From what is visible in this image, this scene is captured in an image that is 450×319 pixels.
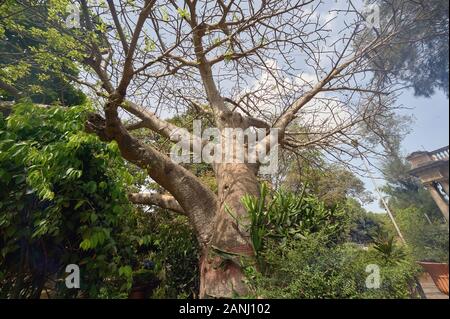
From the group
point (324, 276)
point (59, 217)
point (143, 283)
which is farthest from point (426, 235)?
point (143, 283)

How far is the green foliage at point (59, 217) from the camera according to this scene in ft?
5.54

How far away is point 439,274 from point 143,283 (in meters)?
3.68

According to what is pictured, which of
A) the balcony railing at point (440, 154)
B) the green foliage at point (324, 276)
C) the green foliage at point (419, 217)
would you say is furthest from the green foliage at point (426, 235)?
the balcony railing at point (440, 154)

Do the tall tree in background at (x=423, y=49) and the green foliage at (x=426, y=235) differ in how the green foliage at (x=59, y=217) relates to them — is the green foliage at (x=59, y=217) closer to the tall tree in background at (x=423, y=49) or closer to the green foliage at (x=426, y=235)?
the green foliage at (x=426, y=235)

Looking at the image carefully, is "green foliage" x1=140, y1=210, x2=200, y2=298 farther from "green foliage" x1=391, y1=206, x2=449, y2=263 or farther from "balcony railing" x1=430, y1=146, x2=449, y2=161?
"balcony railing" x1=430, y1=146, x2=449, y2=161

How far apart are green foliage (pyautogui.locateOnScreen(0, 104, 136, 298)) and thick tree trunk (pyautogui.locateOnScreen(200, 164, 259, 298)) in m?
1.18

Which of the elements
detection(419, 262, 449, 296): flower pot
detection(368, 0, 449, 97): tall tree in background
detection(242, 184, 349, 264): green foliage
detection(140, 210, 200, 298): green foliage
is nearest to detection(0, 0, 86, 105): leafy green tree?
detection(140, 210, 200, 298): green foliage

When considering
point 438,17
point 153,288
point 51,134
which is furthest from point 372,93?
point 153,288

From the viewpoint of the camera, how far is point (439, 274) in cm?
156

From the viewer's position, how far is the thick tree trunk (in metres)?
2.59

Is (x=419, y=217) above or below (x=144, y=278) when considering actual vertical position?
below

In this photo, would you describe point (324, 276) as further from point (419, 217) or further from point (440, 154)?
point (440, 154)

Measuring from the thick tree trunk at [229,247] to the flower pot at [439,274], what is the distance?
159 centimetres

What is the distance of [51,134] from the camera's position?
2.01 meters
